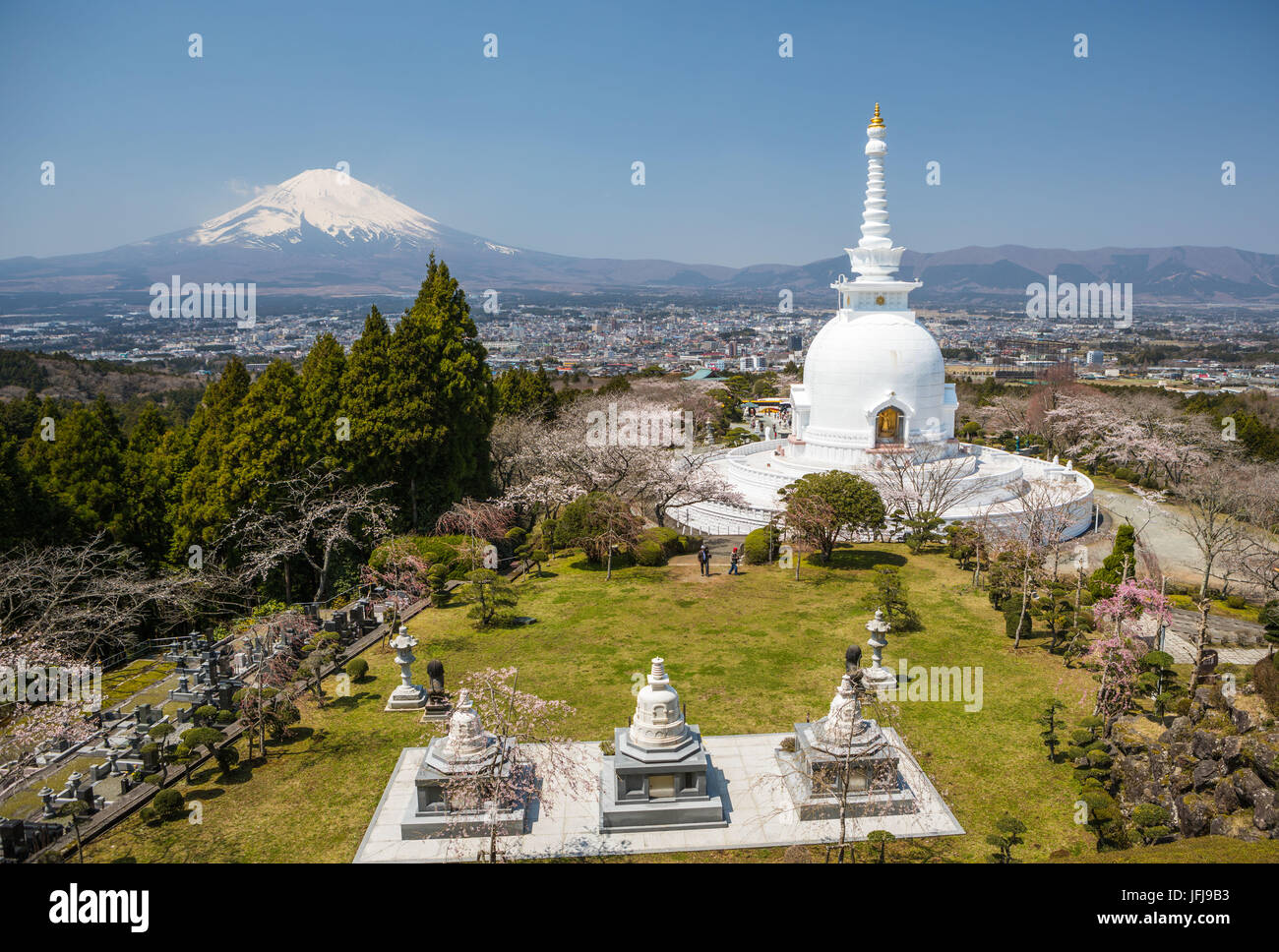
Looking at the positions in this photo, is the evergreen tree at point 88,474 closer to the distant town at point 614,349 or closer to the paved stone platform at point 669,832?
the paved stone platform at point 669,832

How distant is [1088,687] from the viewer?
65.0 feet

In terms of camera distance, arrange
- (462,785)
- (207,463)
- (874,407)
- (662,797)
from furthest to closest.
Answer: (874,407), (207,463), (662,797), (462,785)

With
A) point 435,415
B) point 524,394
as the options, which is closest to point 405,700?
point 435,415

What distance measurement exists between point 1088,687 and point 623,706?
11.2m

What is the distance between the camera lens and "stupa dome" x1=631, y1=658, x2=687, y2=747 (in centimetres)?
1515

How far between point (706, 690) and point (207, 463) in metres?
18.4

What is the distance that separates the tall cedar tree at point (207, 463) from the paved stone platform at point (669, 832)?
551 inches

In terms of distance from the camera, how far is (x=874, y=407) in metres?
39.3

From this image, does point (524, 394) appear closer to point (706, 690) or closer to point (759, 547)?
point (759, 547)

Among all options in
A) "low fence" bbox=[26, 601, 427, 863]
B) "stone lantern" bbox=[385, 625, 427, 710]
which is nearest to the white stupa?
"stone lantern" bbox=[385, 625, 427, 710]

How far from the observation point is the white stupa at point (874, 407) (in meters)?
37.9

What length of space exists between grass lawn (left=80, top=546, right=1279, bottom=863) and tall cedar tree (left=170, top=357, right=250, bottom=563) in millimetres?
7642

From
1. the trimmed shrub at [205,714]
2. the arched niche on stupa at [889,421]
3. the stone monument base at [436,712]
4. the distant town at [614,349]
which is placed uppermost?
the distant town at [614,349]

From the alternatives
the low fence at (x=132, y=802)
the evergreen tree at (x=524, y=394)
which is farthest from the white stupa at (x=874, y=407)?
the low fence at (x=132, y=802)
